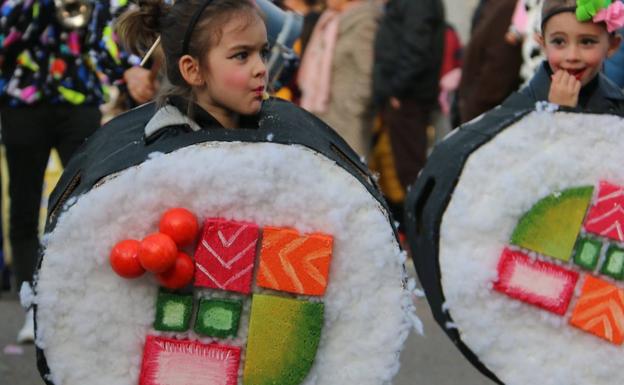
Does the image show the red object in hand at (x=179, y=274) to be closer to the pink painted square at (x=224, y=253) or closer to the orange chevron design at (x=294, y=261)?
the pink painted square at (x=224, y=253)

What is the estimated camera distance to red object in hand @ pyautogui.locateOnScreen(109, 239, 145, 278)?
3033 millimetres

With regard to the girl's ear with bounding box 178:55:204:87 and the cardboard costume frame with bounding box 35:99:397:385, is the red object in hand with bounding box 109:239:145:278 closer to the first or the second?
the cardboard costume frame with bounding box 35:99:397:385

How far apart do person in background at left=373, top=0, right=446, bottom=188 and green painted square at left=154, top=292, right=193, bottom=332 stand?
474cm

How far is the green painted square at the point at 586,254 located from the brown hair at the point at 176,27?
3.64ft

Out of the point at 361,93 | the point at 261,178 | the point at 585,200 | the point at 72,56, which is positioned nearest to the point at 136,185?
the point at 261,178

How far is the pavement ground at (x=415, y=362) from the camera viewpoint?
4.86m

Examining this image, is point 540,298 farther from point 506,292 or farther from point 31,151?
point 31,151

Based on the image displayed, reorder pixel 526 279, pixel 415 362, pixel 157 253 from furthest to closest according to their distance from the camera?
pixel 415 362, pixel 526 279, pixel 157 253

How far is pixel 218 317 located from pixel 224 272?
111 millimetres

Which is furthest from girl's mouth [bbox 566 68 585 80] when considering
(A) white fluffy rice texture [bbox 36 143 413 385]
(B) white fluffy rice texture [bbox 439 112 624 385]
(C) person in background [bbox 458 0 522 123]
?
(C) person in background [bbox 458 0 522 123]

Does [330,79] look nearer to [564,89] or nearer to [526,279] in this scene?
[564,89]

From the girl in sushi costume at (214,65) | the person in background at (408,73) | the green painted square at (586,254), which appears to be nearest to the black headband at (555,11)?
the green painted square at (586,254)

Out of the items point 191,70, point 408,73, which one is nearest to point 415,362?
point 191,70

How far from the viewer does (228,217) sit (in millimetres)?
3135
